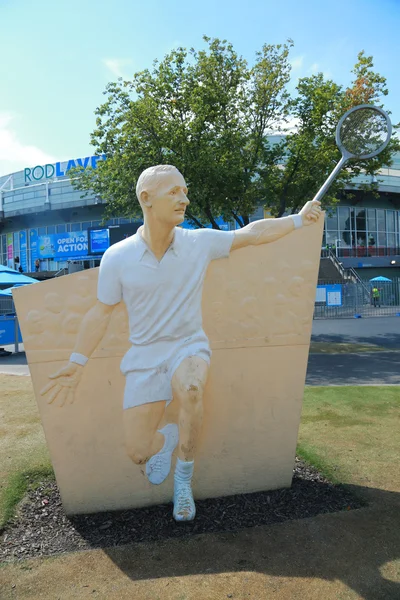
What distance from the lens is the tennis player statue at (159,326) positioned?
3430mm

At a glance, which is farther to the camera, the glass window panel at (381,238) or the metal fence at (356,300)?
the glass window panel at (381,238)

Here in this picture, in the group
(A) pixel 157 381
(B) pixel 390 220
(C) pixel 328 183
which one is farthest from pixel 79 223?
(A) pixel 157 381

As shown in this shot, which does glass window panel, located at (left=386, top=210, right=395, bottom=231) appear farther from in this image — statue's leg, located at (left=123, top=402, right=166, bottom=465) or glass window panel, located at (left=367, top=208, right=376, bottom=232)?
statue's leg, located at (left=123, top=402, right=166, bottom=465)

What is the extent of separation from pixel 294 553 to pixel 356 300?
23.3m

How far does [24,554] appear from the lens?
3.26 meters

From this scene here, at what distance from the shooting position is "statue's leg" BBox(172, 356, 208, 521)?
337 cm

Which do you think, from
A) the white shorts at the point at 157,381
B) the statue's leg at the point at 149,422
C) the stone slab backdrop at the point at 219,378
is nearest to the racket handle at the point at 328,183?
the stone slab backdrop at the point at 219,378

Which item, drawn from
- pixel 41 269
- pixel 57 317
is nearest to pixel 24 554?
pixel 57 317

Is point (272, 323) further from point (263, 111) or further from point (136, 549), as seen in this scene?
point (263, 111)

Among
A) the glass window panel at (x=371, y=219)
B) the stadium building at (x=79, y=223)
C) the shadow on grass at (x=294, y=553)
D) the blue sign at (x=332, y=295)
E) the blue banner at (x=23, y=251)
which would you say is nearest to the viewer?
the shadow on grass at (x=294, y=553)

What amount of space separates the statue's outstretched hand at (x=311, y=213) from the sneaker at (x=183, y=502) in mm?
2256

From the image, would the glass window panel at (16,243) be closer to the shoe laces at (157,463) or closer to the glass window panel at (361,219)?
the glass window panel at (361,219)

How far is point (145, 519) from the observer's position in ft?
12.0

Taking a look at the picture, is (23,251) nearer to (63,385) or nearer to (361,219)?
(361,219)
